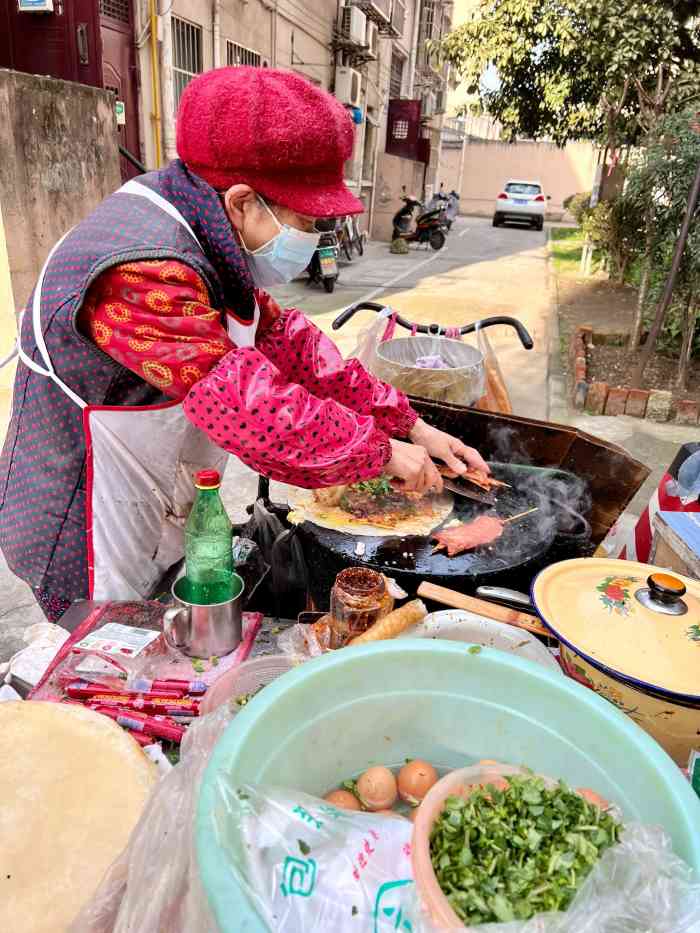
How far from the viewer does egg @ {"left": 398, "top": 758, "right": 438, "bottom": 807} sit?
1021mm

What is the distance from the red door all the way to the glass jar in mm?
7643

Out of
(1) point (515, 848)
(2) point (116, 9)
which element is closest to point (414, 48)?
(2) point (116, 9)

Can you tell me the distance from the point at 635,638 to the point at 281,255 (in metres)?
1.23

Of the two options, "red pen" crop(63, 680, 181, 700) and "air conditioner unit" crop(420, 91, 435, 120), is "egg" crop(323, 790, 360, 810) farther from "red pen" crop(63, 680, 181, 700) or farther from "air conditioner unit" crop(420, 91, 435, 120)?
"air conditioner unit" crop(420, 91, 435, 120)

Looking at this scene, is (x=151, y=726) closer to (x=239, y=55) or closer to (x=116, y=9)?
(x=116, y=9)

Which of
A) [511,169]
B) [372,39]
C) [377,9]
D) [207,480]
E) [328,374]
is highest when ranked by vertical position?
[377,9]

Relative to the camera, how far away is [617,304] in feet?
36.5

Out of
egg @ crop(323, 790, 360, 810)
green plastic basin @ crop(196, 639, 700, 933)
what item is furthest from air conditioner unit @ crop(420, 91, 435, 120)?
egg @ crop(323, 790, 360, 810)

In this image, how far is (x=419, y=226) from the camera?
1828cm

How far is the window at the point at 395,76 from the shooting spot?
2142 cm

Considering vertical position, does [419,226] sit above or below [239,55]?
below

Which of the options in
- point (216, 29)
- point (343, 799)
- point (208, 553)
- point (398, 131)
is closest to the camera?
point (343, 799)

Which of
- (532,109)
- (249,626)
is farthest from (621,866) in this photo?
(532,109)

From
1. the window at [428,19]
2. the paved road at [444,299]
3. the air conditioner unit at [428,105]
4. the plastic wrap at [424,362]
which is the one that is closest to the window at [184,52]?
the paved road at [444,299]
